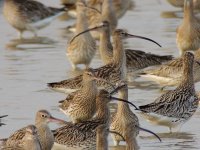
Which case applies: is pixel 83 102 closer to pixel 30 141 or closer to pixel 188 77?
pixel 188 77

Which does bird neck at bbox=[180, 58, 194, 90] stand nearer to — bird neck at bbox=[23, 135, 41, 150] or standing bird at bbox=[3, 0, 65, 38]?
bird neck at bbox=[23, 135, 41, 150]

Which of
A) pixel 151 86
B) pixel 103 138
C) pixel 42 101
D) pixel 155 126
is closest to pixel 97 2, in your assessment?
pixel 151 86

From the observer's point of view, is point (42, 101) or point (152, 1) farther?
point (152, 1)

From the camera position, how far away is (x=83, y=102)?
→ 41.6 ft

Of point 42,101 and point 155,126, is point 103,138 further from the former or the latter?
point 42,101

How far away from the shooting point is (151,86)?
1584 centimetres

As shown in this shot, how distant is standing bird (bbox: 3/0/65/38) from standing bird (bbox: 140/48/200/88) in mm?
6044

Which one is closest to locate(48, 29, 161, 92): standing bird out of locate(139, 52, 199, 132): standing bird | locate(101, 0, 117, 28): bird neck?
locate(139, 52, 199, 132): standing bird

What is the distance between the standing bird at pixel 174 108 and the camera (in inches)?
488

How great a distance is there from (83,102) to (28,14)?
9.62 metres

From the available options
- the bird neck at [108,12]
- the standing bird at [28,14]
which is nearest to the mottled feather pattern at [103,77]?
the bird neck at [108,12]

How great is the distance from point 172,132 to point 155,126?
435 millimetres

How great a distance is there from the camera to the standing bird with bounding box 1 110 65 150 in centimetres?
1084

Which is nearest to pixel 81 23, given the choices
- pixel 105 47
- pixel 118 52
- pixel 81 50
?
pixel 81 50
